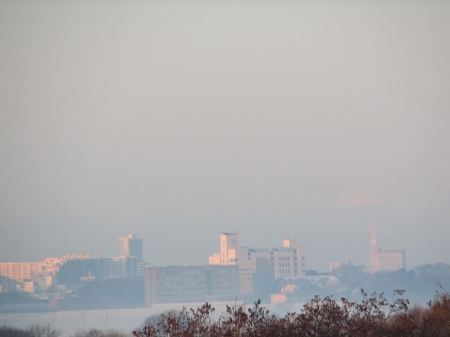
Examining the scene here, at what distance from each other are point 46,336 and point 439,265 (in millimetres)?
50712

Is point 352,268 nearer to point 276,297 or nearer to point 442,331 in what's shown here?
point 276,297

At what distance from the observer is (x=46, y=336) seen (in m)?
29.4

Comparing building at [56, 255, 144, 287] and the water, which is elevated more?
building at [56, 255, 144, 287]

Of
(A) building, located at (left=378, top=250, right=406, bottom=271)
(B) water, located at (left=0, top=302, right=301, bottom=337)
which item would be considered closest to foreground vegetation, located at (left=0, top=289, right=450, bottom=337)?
(B) water, located at (left=0, top=302, right=301, bottom=337)

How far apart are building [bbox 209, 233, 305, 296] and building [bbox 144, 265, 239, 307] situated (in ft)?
4.28

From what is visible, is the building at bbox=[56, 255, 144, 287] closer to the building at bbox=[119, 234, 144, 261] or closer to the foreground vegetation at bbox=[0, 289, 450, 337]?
the building at bbox=[119, 234, 144, 261]

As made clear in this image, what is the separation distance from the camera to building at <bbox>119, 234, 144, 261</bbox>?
285 feet

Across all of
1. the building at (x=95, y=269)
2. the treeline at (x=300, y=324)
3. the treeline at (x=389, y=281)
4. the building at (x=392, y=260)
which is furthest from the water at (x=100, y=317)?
the treeline at (x=300, y=324)

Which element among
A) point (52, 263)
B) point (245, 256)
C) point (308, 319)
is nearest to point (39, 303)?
point (52, 263)

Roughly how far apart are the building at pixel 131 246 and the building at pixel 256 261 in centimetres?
1164

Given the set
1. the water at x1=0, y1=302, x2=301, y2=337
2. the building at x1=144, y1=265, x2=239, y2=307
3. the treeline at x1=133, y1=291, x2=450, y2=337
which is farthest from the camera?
the building at x1=144, y1=265, x2=239, y2=307

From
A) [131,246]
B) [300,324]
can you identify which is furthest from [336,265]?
[300,324]

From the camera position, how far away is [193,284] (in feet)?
247

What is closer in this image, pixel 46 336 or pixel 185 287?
pixel 46 336
